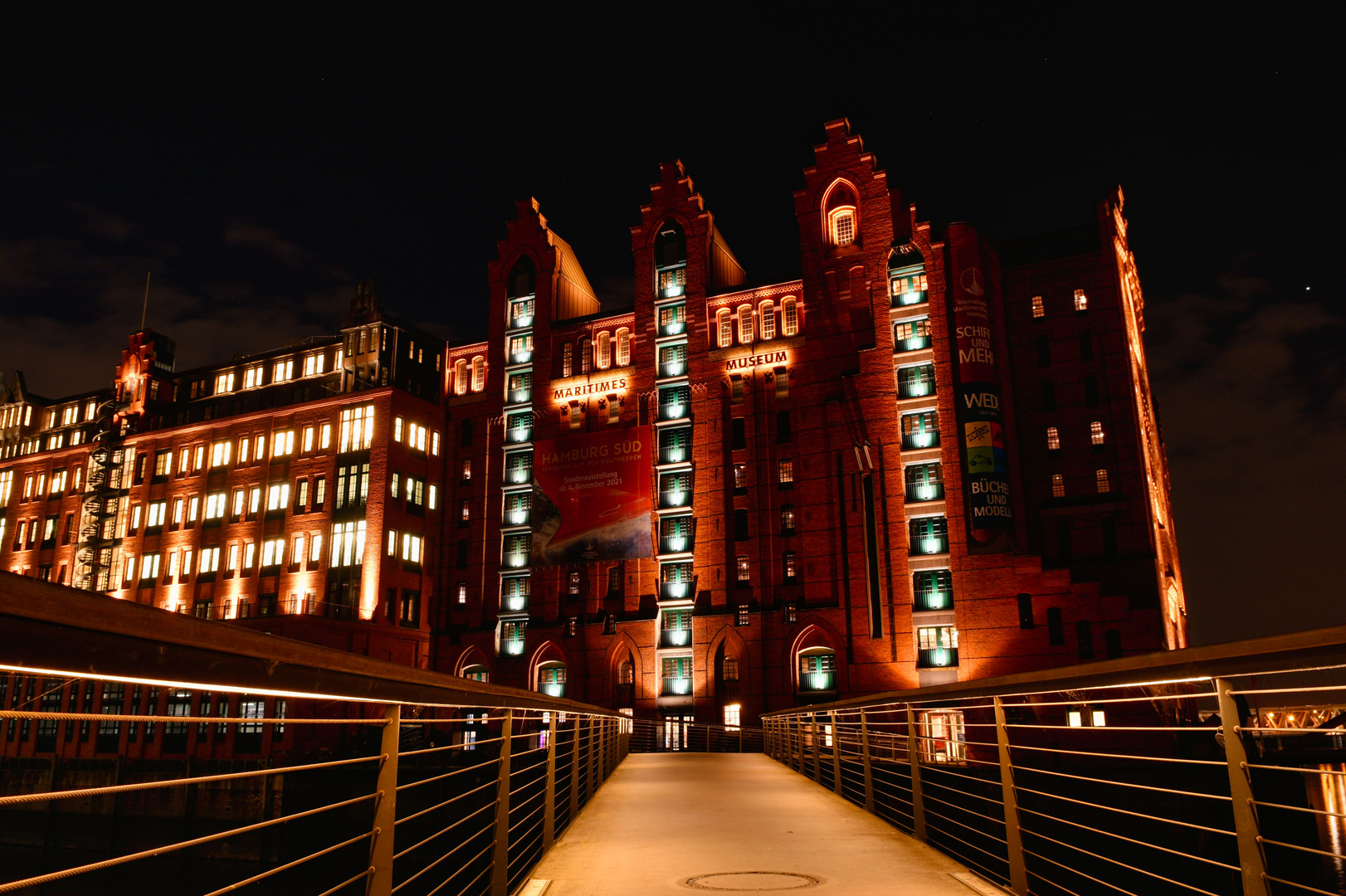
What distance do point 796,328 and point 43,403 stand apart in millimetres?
58175

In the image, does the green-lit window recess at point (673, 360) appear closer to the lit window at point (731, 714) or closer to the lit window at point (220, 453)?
the lit window at point (731, 714)

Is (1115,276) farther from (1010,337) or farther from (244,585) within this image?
(244,585)

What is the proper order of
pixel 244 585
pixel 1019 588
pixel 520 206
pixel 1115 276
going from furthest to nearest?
pixel 520 206
pixel 244 585
pixel 1115 276
pixel 1019 588

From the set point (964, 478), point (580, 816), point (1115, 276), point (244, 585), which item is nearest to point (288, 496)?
point (244, 585)

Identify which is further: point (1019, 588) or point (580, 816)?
point (1019, 588)

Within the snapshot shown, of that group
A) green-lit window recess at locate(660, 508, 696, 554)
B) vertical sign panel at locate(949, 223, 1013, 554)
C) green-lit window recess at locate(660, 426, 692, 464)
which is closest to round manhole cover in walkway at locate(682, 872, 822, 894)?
vertical sign panel at locate(949, 223, 1013, 554)

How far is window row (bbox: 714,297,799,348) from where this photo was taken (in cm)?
5059

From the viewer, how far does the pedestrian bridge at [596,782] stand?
323cm

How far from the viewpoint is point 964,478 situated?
4300 centimetres

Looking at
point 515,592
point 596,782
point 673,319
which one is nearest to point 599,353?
point 673,319

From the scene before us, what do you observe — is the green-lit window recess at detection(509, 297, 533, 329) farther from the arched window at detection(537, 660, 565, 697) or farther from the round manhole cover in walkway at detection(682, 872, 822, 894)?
the round manhole cover in walkway at detection(682, 872, 822, 894)

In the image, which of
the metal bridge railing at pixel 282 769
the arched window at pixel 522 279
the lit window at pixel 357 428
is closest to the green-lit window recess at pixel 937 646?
the metal bridge railing at pixel 282 769

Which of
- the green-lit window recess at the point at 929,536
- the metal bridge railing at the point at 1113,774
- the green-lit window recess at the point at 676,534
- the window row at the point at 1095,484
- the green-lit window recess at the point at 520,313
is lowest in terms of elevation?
the metal bridge railing at the point at 1113,774

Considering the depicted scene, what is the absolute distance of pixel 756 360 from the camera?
163 feet
